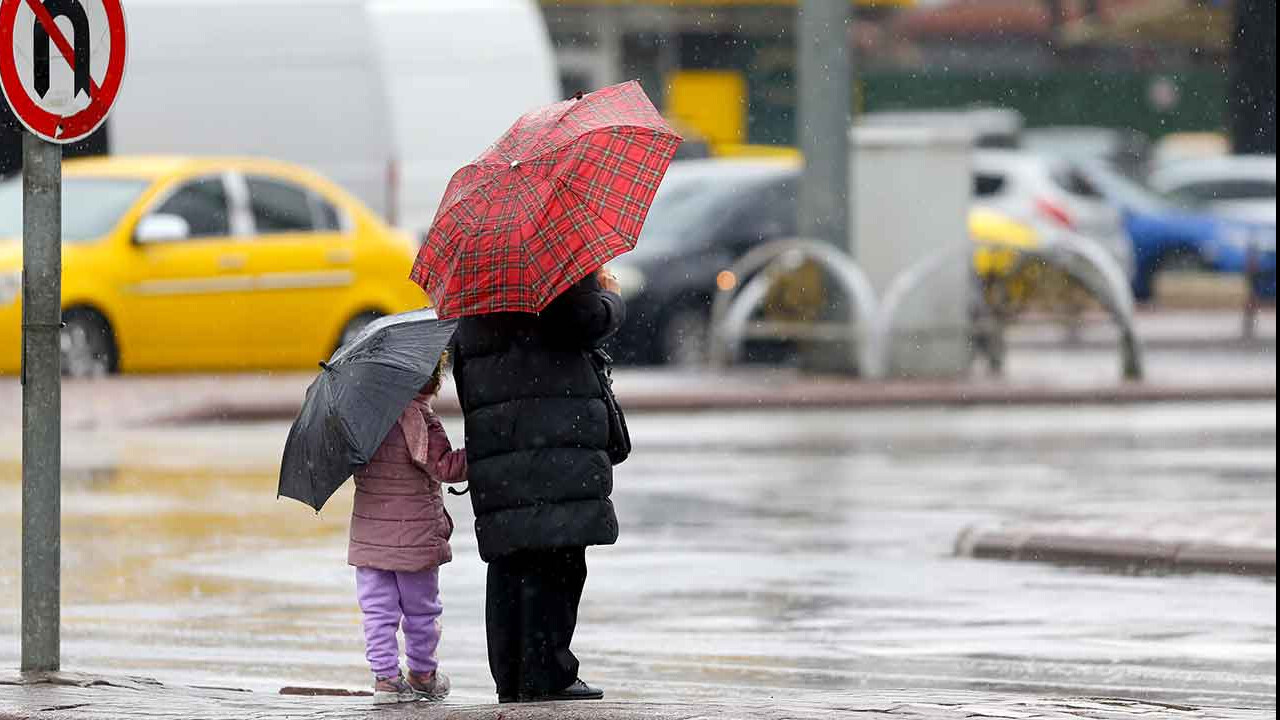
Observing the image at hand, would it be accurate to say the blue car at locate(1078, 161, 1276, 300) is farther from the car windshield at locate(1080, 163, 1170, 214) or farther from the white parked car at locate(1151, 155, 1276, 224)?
the white parked car at locate(1151, 155, 1276, 224)

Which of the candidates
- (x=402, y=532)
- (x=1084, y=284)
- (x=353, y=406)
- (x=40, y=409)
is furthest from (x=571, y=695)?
(x=1084, y=284)

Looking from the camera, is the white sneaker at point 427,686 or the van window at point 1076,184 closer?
the white sneaker at point 427,686

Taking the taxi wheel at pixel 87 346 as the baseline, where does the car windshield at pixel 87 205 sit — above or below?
above

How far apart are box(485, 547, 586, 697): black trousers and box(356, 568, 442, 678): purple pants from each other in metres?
0.22

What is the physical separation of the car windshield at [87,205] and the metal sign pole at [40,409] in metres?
11.5

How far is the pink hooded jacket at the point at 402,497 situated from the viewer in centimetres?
717

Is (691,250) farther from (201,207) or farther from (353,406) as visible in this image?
(353,406)

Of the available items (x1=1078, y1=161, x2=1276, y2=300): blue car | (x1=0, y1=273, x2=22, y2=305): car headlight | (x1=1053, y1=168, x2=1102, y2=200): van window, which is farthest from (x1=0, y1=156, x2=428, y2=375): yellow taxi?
(x1=1078, y1=161, x2=1276, y2=300): blue car

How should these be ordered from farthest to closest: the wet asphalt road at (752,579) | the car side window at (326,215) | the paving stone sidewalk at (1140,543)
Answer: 1. the car side window at (326,215)
2. the paving stone sidewalk at (1140,543)
3. the wet asphalt road at (752,579)

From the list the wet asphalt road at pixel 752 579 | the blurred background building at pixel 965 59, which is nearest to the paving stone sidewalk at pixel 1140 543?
the wet asphalt road at pixel 752 579

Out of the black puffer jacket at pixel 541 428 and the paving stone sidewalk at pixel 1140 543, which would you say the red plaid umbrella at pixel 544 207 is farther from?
the paving stone sidewalk at pixel 1140 543

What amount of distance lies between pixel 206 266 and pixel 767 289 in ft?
13.3

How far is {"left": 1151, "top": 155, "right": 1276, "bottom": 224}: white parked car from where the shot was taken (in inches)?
1305

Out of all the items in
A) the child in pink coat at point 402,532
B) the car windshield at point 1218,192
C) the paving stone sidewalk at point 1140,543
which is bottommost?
the paving stone sidewalk at point 1140,543
